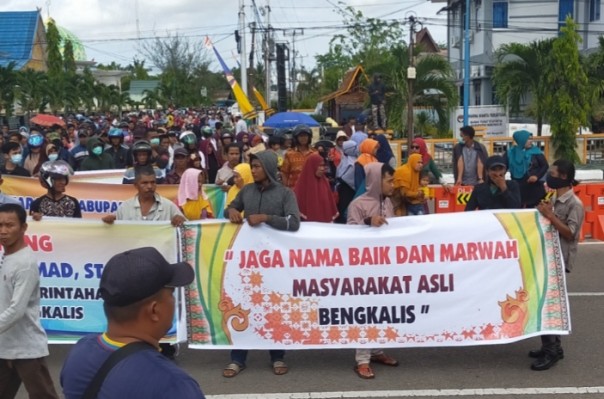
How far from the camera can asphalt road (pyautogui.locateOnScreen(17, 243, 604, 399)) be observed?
508cm

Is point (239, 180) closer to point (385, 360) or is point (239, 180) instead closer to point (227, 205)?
point (227, 205)

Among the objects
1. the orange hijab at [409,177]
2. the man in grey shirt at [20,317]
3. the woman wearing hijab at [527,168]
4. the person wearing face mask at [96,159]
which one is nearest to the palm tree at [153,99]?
the person wearing face mask at [96,159]

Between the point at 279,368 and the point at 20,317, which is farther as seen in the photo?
the point at 279,368

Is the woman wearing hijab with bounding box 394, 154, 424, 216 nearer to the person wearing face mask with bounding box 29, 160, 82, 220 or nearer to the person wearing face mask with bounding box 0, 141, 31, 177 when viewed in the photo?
the person wearing face mask with bounding box 29, 160, 82, 220

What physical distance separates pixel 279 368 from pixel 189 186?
6.50 feet

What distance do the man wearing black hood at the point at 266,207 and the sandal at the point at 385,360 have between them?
0.72 meters

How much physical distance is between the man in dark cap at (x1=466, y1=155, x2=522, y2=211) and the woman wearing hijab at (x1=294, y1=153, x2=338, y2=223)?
2326mm

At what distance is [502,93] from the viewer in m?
20.2

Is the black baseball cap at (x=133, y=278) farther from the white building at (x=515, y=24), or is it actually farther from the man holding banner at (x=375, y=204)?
the white building at (x=515, y=24)

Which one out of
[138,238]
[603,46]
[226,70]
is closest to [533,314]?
[138,238]

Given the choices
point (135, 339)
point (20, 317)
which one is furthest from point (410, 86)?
point (135, 339)

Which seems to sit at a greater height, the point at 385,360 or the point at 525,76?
the point at 525,76

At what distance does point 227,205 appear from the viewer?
6.83 meters

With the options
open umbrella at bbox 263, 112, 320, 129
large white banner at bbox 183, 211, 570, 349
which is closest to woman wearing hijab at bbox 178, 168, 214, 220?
large white banner at bbox 183, 211, 570, 349
